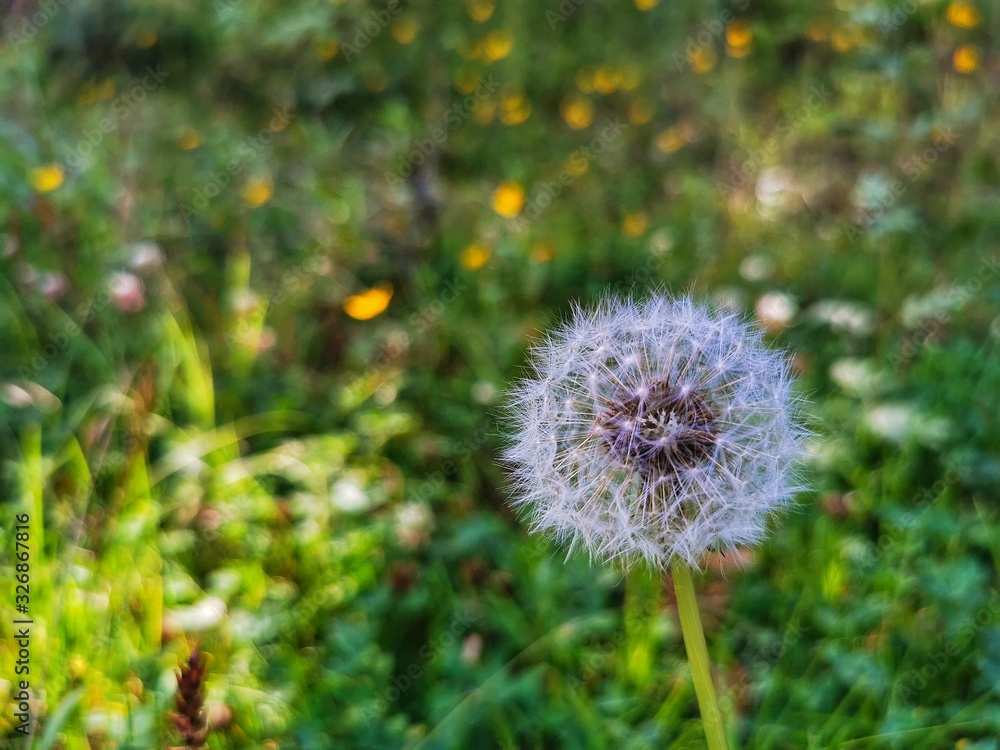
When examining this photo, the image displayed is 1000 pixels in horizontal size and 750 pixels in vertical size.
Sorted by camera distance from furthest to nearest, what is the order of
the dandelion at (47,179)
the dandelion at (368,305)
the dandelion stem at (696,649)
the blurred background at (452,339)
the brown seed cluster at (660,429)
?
the dandelion at (47,179)
the dandelion at (368,305)
the blurred background at (452,339)
the brown seed cluster at (660,429)
the dandelion stem at (696,649)

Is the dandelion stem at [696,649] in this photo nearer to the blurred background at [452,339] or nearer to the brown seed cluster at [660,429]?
the brown seed cluster at [660,429]

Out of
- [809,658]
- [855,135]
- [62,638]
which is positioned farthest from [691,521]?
[855,135]

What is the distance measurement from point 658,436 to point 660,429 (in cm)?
1

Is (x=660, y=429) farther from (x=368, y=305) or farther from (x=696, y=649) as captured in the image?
(x=368, y=305)

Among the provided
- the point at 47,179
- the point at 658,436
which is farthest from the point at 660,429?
the point at 47,179

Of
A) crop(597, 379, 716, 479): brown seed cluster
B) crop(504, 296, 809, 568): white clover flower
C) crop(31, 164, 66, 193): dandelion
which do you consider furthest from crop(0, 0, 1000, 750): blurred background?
crop(597, 379, 716, 479): brown seed cluster

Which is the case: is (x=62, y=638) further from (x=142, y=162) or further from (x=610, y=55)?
(x=610, y=55)

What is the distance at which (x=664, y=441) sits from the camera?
1.48m

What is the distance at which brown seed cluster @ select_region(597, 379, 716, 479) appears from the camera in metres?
1.50

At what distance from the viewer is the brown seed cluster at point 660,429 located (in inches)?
59.1

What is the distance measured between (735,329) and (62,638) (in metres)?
2.04

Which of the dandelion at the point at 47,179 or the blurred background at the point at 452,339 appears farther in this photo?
the dandelion at the point at 47,179

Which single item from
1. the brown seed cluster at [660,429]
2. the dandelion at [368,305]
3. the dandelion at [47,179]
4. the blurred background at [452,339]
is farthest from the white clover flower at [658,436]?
the dandelion at [47,179]

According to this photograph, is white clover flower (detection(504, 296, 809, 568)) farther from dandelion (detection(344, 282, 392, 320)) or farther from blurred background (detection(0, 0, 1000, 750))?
dandelion (detection(344, 282, 392, 320))
